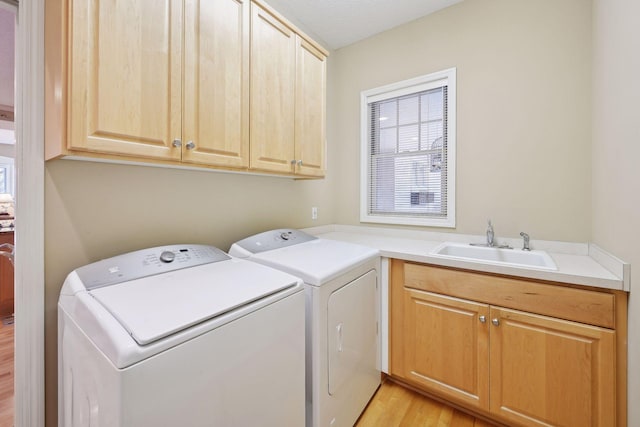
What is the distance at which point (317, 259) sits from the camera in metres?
1.50

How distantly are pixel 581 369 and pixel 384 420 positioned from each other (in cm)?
103

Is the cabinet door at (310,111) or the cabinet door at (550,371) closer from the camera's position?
the cabinet door at (550,371)

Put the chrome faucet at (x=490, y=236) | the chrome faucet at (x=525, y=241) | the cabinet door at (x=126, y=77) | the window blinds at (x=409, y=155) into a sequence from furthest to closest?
the window blinds at (x=409, y=155) < the chrome faucet at (x=490, y=236) < the chrome faucet at (x=525, y=241) < the cabinet door at (x=126, y=77)

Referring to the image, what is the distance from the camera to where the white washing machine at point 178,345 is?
666 millimetres

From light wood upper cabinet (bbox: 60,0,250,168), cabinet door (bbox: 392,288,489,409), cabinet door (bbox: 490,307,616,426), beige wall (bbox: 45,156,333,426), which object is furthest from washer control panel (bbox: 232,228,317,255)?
cabinet door (bbox: 490,307,616,426)

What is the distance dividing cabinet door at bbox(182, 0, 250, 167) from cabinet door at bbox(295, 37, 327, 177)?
17.1 inches

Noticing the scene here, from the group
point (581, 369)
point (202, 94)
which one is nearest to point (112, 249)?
point (202, 94)

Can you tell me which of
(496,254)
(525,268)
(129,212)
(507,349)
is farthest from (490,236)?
(129,212)

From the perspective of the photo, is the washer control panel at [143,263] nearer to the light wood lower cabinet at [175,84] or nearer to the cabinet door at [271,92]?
the light wood lower cabinet at [175,84]

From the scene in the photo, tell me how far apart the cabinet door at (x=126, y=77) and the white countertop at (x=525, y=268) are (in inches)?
56.4

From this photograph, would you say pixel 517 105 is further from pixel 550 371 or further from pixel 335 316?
pixel 335 316

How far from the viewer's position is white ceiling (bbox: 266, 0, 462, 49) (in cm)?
210

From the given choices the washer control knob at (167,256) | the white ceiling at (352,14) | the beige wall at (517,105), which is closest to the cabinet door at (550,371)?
the beige wall at (517,105)

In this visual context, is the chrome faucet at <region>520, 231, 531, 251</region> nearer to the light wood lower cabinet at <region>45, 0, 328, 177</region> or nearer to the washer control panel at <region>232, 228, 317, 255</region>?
the washer control panel at <region>232, 228, 317, 255</region>
